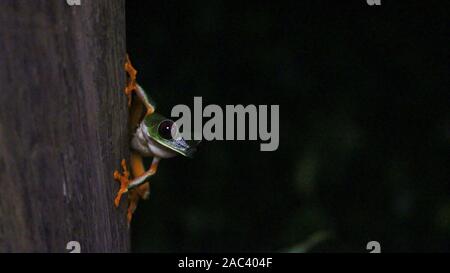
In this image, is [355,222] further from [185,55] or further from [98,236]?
[98,236]

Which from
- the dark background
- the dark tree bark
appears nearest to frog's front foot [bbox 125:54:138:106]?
the dark tree bark

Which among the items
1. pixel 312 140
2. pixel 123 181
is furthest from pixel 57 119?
pixel 312 140

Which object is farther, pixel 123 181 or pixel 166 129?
pixel 166 129

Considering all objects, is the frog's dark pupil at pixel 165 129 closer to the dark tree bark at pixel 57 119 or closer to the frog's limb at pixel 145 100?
the frog's limb at pixel 145 100

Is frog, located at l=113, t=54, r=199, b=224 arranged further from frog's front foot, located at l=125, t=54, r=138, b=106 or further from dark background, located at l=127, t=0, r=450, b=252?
dark background, located at l=127, t=0, r=450, b=252

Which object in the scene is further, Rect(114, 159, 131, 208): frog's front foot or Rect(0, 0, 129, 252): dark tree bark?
Rect(114, 159, 131, 208): frog's front foot

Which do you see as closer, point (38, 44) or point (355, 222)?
point (38, 44)

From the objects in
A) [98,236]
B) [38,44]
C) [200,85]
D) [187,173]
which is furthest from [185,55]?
[38,44]

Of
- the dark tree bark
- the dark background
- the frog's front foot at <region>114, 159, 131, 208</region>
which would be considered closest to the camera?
the dark tree bark

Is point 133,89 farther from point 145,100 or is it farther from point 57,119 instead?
point 57,119
